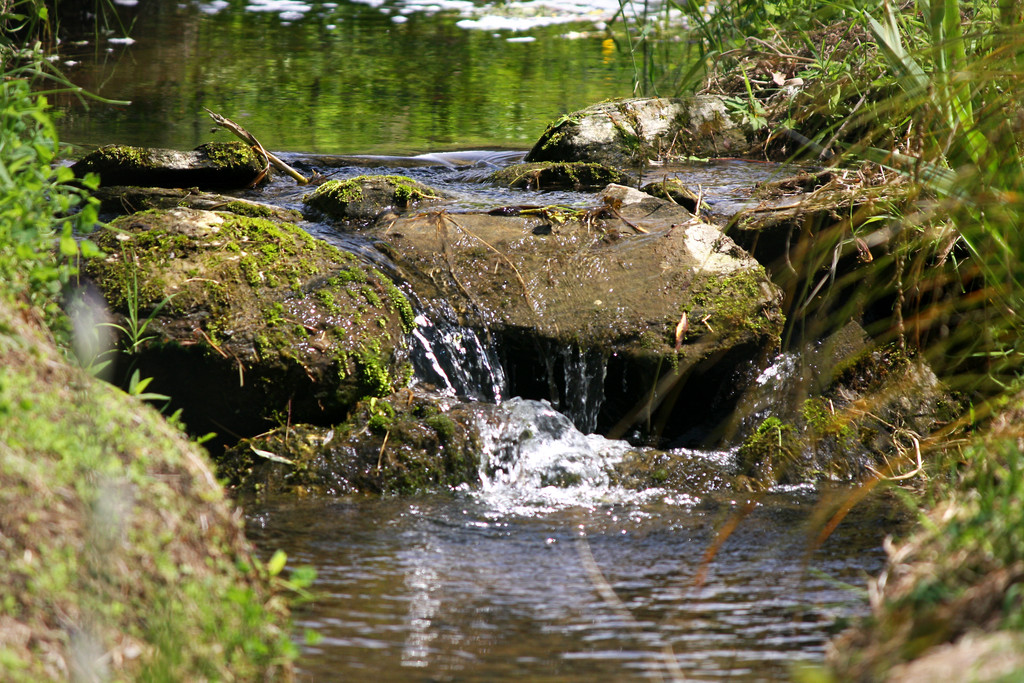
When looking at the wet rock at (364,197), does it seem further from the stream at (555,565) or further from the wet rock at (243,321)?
the stream at (555,565)

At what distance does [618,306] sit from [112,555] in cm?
294

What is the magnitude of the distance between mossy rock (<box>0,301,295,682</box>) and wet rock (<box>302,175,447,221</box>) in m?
3.06

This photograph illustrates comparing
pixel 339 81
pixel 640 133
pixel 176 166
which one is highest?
pixel 339 81

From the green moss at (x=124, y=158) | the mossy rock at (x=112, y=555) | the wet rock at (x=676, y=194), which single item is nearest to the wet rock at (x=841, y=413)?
the wet rock at (x=676, y=194)

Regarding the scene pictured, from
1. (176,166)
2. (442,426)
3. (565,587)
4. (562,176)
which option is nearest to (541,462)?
(442,426)

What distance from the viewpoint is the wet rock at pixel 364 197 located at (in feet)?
17.7

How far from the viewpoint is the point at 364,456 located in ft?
12.9

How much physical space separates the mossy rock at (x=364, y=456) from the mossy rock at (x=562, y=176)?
274 cm

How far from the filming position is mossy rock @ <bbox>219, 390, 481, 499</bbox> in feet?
12.5

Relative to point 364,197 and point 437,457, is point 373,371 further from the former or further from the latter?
point 364,197

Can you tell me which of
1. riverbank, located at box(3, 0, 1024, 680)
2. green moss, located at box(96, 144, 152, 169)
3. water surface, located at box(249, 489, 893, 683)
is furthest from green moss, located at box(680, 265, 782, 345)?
green moss, located at box(96, 144, 152, 169)

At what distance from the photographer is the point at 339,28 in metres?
14.3

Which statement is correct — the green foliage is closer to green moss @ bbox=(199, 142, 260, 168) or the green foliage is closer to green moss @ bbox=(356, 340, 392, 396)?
green moss @ bbox=(356, 340, 392, 396)

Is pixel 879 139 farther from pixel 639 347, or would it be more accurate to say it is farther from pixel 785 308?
pixel 639 347
